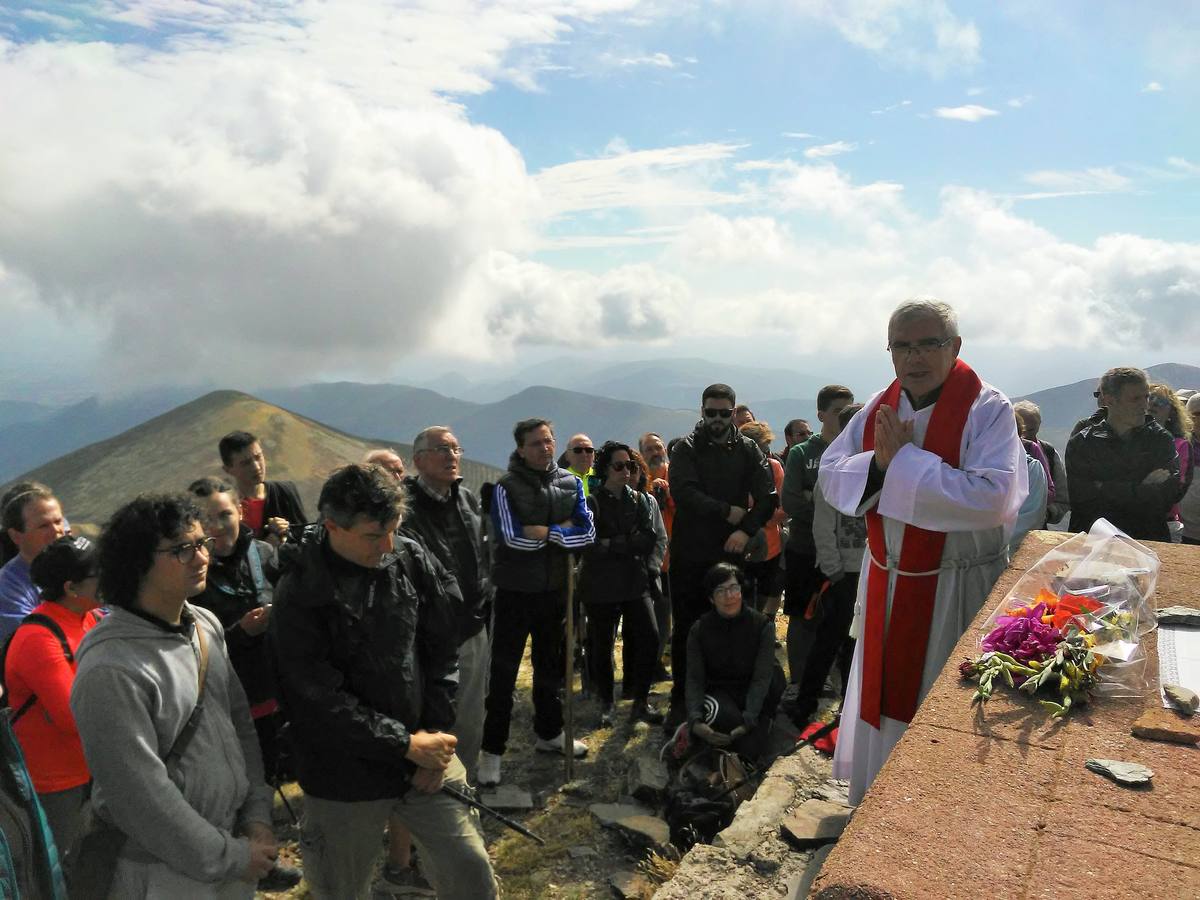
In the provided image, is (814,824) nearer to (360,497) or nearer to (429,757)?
(429,757)

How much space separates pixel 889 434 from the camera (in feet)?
11.6

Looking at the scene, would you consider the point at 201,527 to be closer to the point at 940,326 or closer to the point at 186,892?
the point at 186,892

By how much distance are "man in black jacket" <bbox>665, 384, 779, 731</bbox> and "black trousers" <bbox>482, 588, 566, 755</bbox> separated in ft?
3.49

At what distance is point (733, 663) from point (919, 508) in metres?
2.71

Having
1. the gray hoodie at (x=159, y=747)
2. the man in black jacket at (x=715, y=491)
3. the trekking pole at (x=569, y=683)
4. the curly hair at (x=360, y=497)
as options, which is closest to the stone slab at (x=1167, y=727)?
the curly hair at (x=360, y=497)

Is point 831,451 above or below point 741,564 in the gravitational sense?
above

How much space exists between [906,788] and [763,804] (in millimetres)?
2639

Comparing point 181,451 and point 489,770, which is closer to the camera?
point 489,770

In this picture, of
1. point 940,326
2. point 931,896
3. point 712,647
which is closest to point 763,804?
point 712,647

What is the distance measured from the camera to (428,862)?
3.31 metres

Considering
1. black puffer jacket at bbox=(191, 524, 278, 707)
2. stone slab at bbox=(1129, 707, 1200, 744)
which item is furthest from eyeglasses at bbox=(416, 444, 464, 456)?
stone slab at bbox=(1129, 707, 1200, 744)

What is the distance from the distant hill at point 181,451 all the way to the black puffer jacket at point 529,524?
71.3 metres

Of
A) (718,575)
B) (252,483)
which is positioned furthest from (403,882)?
(718,575)

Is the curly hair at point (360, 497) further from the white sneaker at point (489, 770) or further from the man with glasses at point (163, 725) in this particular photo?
the white sneaker at point (489, 770)
